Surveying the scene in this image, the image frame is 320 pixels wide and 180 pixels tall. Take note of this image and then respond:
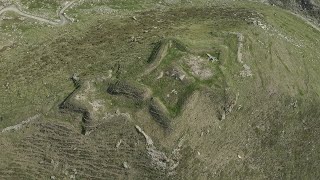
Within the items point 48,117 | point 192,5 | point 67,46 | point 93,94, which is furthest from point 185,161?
point 192,5

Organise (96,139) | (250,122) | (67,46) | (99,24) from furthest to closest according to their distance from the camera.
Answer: (99,24) < (67,46) < (250,122) < (96,139)

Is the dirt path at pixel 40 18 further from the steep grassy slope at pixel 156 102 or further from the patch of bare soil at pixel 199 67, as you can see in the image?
the patch of bare soil at pixel 199 67

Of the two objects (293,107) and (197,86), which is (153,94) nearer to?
(197,86)

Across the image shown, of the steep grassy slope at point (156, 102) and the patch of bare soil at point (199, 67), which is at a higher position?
the patch of bare soil at point (199, 67)

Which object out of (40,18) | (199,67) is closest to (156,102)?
(199,67)

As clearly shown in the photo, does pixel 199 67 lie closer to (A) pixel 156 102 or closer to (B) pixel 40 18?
(A) pixel 156 102

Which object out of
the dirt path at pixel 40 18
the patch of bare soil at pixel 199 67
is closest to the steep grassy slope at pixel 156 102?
the patch of bare soil at pixel 199 67

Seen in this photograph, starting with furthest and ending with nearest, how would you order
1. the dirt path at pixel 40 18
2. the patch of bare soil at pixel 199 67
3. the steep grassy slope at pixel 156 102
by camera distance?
1. the dirt path at pixel 40 18
2. the patch of bare soil at pixel 199 67
3. the steep grassy slope at pixel 156 102

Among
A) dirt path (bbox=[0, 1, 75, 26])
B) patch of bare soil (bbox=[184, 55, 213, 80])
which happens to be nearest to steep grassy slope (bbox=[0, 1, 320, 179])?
patch of bare soil (bbox=[184, 55, 213, 80])
